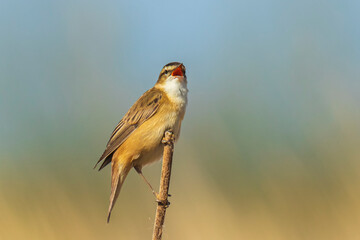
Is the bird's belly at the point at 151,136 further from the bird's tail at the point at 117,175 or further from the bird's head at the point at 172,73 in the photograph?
the bird's head at the point at 172,73

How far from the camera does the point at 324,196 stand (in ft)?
13.6

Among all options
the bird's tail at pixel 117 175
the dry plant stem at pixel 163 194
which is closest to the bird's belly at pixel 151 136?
the bird's tail at pixel 117 175

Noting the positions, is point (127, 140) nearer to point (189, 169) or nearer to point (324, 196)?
point (189, 169)

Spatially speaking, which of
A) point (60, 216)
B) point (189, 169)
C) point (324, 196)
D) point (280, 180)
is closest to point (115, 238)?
point (60, 216)

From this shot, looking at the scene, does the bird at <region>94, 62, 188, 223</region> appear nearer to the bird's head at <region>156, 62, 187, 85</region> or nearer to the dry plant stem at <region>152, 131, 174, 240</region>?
the bird's head at <region>156, 62, 187, 85</region>

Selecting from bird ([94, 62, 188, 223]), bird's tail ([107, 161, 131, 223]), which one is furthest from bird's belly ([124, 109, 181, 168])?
bird's tail ([107, 161, 131, 223])

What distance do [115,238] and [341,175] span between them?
2.29 metres

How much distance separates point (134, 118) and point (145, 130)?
0.21 metres

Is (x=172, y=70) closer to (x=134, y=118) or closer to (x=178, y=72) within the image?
(x=178, y=72)

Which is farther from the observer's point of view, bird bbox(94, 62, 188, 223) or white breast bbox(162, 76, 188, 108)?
white breast bbox(162, 76, 188, 108)

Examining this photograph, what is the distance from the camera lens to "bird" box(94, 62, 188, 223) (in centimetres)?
332

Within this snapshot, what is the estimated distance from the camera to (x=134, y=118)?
3.52 m

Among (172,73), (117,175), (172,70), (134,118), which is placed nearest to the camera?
(117,175)

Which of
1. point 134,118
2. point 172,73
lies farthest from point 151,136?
point 172,73
